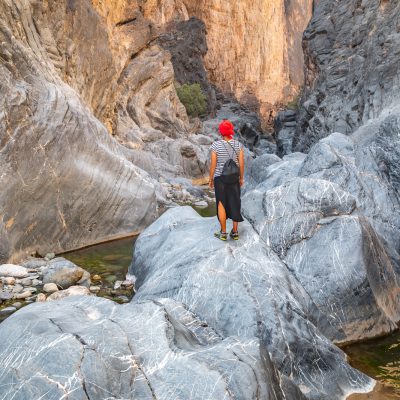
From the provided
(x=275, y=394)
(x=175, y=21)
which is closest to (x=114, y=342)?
(x=275, y=394)

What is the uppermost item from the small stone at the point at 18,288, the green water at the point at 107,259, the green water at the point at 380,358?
the small stone at the point at 18,288

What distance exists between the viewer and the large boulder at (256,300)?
5.39 meters

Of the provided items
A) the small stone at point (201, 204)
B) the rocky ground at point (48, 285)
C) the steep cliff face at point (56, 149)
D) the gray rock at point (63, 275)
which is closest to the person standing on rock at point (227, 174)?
the rocky ground at point (48, 285)

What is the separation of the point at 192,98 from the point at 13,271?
45452 mm

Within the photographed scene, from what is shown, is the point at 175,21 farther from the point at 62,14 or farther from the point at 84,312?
the point at 84,312

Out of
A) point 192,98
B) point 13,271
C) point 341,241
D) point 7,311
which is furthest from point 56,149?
point 192,98

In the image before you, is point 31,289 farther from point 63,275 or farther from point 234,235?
point 234,235

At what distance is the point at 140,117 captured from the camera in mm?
36219

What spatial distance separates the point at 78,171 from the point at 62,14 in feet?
26.8

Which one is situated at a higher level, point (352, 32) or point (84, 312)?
point (352, 32)

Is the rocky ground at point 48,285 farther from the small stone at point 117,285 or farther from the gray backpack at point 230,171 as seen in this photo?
the gray backpack at point 230,171

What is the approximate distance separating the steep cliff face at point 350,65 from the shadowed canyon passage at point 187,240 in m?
0.15

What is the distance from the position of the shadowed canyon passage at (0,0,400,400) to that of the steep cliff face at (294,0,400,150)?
0.15 meters

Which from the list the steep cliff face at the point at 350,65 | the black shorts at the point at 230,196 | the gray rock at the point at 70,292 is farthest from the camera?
the steep cliff face at the point at 350,65
